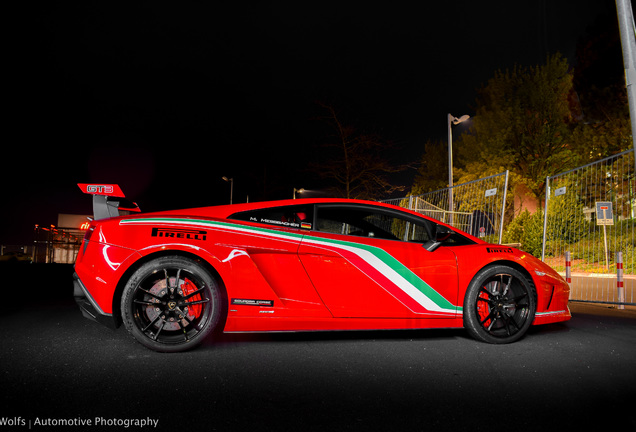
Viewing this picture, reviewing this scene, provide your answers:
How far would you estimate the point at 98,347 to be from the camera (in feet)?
12.0

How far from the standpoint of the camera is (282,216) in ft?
12.5

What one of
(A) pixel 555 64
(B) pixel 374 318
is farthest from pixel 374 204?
(A) pixel 555 64

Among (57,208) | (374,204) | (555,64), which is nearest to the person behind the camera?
(374,204)

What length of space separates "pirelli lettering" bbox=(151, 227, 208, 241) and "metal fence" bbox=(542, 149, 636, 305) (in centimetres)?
797

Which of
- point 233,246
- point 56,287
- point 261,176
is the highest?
point 261,176

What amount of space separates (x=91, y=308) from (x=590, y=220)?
34.7 ft

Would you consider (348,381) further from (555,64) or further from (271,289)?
(555,64)

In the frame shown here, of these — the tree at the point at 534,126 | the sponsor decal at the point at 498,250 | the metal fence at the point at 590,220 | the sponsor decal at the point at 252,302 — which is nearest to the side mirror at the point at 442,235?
the sponsor decal at the point at 498,250

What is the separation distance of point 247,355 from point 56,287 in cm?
666

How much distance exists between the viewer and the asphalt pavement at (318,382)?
2189 mm

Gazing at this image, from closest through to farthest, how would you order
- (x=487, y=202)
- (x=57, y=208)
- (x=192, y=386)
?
(x=192, y=386) < (x=487, y=202) < (x=57, y=208)

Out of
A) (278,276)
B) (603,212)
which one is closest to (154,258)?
(278,276)

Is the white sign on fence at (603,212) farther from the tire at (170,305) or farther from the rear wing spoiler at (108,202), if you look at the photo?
the rear wing spoiler at (108,202)

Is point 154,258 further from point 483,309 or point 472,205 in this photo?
point 472,205
